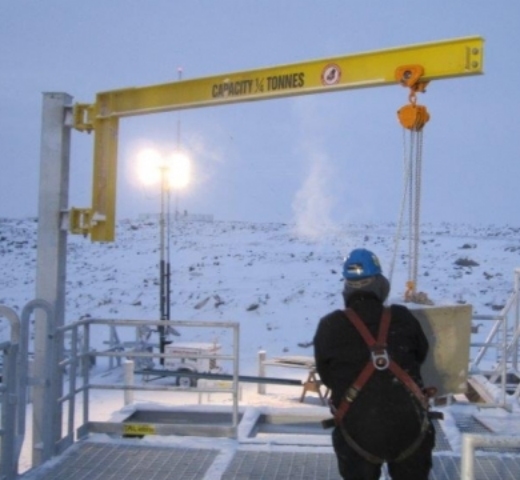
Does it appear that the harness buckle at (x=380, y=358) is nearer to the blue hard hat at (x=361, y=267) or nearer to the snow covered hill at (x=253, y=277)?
the blue hard hat at (x=361, y=267)

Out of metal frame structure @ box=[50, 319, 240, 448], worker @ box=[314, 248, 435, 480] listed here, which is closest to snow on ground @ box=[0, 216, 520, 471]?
metal frame structure @ box=[50, 319, 240, 448]

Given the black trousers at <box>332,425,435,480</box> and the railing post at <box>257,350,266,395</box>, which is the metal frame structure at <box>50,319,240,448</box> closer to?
the black trousers at <box>332,425,435,480</box>

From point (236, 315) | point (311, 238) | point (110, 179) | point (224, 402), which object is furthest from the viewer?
point (311, 238)

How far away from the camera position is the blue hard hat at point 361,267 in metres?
4.57

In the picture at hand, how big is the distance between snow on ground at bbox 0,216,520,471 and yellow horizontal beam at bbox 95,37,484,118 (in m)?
6.05

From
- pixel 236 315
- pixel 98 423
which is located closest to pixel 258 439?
pixel 98 423

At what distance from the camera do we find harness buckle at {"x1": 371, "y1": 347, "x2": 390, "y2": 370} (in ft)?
14.1

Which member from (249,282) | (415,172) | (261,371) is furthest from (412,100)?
(249,282)

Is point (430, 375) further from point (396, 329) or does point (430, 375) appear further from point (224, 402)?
point (224, 402)

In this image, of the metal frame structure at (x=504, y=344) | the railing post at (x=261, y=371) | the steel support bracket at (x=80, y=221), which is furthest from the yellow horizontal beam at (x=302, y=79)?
the railing post at (x=261, y=371)

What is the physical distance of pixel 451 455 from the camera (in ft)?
23.7

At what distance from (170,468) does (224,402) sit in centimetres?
699

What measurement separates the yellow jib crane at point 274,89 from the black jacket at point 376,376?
1.87 meters

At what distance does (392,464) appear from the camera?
14.8 ft
